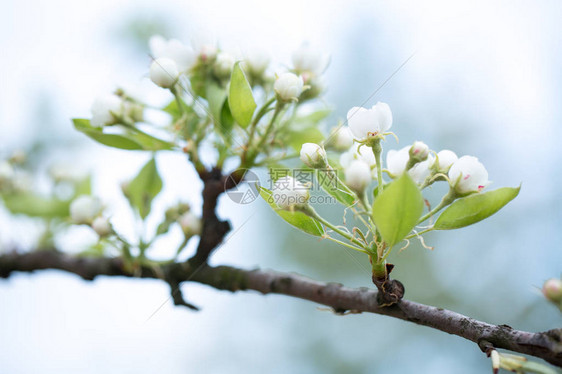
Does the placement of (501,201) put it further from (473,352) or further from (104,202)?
(473,352)

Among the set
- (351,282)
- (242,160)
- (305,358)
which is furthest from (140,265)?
(305,358)

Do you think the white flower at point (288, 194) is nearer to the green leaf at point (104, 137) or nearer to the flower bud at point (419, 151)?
the flower bud at point (419, 151)

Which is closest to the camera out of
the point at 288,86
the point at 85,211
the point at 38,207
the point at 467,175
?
the point at 467,175

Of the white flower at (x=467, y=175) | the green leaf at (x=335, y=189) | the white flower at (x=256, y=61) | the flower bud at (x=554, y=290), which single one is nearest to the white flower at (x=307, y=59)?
the white flower at (x=256, y=61)

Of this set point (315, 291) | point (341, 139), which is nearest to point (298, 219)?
point (315, 291)

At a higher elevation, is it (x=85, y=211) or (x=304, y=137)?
(x=304, y=137)

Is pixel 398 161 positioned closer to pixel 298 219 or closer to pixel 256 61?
pixel 298 219

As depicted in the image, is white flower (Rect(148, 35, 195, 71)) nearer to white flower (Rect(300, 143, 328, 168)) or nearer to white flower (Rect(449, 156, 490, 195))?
white flower (Rect(300, 143, 328, 168))
